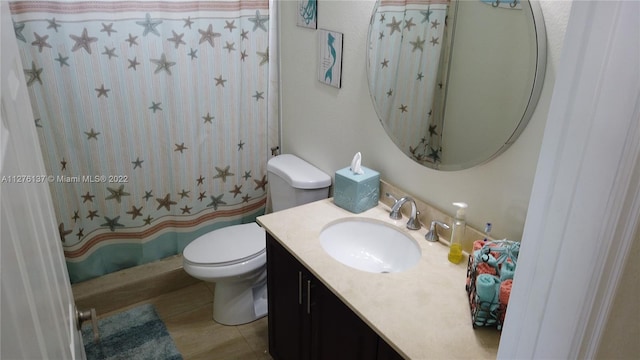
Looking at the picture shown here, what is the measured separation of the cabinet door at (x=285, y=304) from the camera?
1787 mm

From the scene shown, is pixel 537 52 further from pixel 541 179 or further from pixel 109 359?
pixel 109 359

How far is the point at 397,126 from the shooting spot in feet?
6.06

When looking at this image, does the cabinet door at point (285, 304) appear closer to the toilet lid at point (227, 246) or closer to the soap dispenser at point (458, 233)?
the toilet lid at point (227, 246)

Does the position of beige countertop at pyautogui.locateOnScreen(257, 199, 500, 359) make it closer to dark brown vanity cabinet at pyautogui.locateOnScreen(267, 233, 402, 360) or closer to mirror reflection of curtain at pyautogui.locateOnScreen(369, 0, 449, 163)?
dark brown vanity cabinet at pyautogui.locateOnScreen(267, 233, 402, 360)

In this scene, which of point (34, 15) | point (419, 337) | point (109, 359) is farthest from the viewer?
point (109, 359)

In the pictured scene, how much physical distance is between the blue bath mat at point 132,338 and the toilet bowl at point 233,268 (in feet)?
0.96

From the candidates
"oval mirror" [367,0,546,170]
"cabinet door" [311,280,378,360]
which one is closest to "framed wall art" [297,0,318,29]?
"oval mirror" [367,0,546,170]

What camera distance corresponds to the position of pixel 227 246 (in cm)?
233

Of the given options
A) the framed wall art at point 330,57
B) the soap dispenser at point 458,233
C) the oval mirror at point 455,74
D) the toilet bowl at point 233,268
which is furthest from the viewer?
the toilet bowl at point 233,268

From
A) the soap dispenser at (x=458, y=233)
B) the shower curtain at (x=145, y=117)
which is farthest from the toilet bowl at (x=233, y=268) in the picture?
the soap dispenser at (x=458, y=233)

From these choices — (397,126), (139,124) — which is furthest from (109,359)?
(397,126)

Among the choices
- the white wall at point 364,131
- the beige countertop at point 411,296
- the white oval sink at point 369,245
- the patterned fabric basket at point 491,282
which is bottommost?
the white oval sink at point 369,245

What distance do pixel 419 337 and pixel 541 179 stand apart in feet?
2.73

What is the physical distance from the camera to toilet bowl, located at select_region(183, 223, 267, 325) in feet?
7.29
